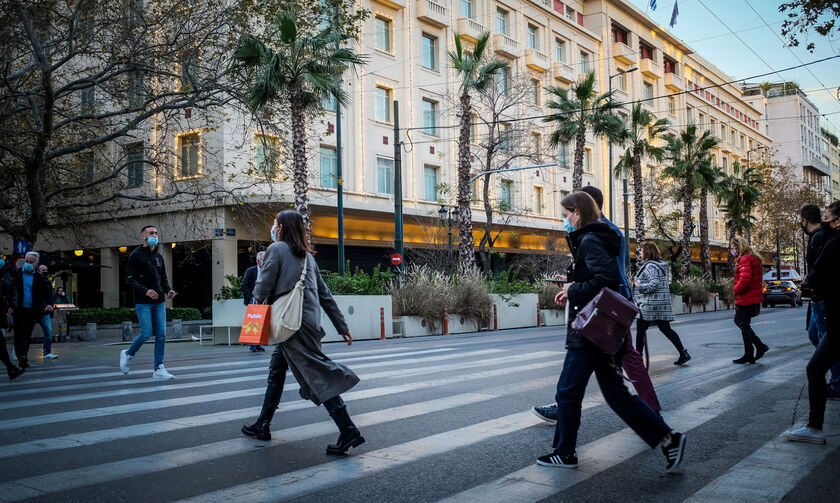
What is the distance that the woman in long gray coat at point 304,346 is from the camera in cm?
503

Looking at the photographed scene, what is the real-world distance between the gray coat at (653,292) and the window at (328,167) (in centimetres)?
2283

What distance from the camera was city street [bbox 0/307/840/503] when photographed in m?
4.12

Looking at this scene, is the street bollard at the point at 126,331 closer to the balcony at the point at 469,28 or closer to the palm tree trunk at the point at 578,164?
the palm tree trunk at the point at 578,164

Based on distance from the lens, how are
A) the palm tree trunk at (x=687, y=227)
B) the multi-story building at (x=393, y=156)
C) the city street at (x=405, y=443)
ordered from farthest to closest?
1. the palm tree trunk at (x=687, y=227)
2. the multi-story building at (x=393, y=156)
3. the city street at (x=405, y=443)

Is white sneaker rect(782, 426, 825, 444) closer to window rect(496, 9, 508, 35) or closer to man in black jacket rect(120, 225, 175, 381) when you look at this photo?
man in black jacket rect(120, 225, 175, 381)

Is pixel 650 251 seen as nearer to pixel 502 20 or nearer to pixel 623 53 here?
pixel 502 20

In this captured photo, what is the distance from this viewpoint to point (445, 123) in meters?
37.8


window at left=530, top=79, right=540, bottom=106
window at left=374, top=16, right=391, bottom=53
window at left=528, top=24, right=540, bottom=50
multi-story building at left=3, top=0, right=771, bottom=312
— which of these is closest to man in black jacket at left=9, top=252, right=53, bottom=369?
multi-story building at left=3, top=0, right=771, bottom=312

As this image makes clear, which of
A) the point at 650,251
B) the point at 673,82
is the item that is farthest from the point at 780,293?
the point at 650,251

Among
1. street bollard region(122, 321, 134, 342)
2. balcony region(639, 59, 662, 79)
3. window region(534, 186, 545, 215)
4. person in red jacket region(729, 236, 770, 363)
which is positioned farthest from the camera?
balcony region(639, 59, 662, 79)

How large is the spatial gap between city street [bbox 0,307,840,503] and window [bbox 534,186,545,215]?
34904 millimetres

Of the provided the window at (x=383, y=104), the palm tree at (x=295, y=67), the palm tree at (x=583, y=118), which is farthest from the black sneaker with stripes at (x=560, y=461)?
the window at (x=383, y=104)

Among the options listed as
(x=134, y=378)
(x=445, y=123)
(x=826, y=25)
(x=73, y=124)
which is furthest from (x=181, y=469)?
(x=445, y=123)

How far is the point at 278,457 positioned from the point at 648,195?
49222 mm
